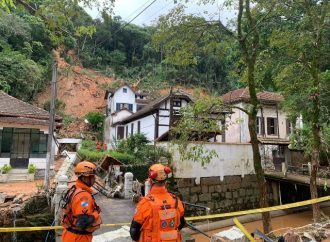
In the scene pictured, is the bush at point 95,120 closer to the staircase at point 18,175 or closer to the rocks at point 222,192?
the staircase at point 18,175

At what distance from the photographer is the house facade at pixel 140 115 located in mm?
24109

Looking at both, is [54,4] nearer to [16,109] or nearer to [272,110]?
[16,109]

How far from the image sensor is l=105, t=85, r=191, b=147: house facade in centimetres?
2411

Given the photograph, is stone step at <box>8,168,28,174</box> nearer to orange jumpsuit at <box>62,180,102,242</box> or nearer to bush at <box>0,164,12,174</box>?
bush at <box>0,164,12,174</box>

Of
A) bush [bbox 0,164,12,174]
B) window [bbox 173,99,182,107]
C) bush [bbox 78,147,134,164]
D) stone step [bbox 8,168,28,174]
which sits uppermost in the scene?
window [bbox 173,99,182,107]

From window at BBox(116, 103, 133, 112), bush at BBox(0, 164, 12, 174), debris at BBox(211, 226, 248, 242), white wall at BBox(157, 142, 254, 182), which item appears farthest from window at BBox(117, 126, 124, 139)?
debris at BBox(211, 226, 248, 242)

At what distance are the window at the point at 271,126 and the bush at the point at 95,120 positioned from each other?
74.3 feet

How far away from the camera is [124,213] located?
1139 centimetres

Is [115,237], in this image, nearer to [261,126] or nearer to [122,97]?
[261,126]

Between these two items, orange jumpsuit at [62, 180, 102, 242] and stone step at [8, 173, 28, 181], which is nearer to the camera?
orange jumpsuit at [62, 180, 102, 242]

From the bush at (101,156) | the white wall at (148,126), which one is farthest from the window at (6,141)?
→ the white wall at (148,126)

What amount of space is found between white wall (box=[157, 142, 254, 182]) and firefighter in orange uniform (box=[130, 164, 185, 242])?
11.6 metres

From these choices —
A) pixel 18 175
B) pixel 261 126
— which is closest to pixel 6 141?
pixel 18 175

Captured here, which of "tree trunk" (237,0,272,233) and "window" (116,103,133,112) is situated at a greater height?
"window" (116,103,133,112)
